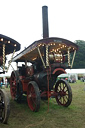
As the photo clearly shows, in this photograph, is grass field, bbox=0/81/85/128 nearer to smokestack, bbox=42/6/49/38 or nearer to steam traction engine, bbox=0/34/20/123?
steam traction engine, bbox=0/34/20/123

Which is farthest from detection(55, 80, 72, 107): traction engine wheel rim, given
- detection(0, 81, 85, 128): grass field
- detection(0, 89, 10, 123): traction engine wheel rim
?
detection(0, 89, 10, 123): traction engine wheel rim

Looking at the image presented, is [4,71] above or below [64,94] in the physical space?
above

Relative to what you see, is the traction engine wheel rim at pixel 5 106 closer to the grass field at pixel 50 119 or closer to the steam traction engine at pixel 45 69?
the grass field at pixel 50 119

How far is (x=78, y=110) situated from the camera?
466 centimetres

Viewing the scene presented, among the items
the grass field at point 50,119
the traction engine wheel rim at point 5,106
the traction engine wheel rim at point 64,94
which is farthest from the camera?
the traction engine wheel rim at point 64,94

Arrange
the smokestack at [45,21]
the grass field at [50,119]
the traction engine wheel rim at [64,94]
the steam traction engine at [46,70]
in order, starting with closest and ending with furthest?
the grass field at [50,119] → the steam traction engine at [46,70] → the traction engine wheel rim at [64,94] → the smokestack at [45,21]

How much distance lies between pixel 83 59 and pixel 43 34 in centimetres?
2935

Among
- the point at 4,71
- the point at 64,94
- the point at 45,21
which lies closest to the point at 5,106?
the point at 4,71

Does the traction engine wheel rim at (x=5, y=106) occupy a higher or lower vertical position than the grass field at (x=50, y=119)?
higher

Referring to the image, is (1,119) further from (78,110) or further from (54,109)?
(78,110)

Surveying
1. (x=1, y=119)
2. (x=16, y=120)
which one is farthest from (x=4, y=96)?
(x=16, y=120)

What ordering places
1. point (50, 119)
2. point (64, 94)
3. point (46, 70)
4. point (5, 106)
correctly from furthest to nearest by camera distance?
point (64, 94), point (46, 70), point (50, 119), point (5, 106)

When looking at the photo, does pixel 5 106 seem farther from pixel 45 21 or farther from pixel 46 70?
pixel 45 21

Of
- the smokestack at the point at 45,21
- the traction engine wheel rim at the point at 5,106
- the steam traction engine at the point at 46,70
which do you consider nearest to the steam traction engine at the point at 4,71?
the traction engine wheel rim at the point at 5,106
